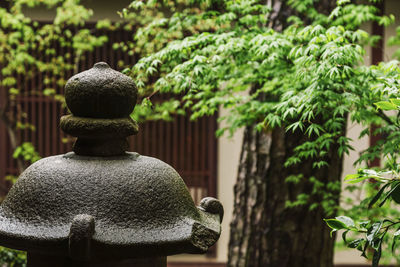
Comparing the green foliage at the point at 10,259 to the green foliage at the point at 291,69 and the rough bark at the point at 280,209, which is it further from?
the green foliage at the point at 291,69

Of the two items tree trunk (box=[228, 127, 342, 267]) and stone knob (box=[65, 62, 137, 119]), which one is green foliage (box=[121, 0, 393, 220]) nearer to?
tree trunk (box=[228, 127, 342, 267])

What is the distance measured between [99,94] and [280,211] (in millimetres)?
3703

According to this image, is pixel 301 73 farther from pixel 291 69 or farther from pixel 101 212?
pixel 101 212

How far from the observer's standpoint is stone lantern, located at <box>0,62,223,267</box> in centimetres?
262

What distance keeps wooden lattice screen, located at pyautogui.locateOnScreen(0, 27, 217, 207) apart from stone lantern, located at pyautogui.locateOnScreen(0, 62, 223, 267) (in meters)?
6.00

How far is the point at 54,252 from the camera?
105 inches

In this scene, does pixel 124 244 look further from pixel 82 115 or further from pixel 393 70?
pixel 393 70

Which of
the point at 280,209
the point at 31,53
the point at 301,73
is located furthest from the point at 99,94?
the point at 31,53

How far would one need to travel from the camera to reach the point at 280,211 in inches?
238

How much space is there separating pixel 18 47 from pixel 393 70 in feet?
20.0

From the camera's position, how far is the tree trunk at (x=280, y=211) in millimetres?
5922

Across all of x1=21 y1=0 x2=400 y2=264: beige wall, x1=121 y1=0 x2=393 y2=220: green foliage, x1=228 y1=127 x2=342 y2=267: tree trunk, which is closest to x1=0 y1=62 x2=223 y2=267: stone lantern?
x1=121 y1=0 x2=393 y2=220: green foliage

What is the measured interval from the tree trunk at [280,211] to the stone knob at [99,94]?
3.24 metres

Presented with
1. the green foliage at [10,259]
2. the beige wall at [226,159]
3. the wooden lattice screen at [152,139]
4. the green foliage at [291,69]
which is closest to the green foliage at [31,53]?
the wooden lattice screen at [152,139]
